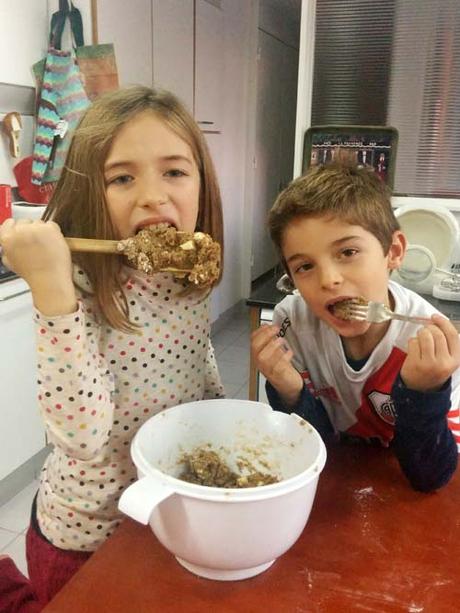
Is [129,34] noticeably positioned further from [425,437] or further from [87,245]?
[425,437]

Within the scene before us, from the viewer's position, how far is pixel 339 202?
92cm

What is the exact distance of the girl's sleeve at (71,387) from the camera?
672 millimetres

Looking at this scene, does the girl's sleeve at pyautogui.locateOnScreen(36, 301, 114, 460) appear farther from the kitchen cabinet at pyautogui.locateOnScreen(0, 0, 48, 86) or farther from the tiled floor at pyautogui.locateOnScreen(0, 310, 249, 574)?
the kitchen cabinet at pyautogui.locateOnScreen(0, 0, 48, 86)

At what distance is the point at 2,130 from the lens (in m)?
2.09

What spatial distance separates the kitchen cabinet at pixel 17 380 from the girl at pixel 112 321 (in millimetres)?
1111

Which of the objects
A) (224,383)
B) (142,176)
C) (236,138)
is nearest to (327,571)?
(142,176)

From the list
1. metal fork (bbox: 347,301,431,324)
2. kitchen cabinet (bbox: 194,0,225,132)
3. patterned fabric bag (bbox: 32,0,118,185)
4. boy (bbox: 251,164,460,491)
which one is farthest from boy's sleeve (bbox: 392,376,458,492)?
kitchen cabinet (bbox: 194,0,225,132)

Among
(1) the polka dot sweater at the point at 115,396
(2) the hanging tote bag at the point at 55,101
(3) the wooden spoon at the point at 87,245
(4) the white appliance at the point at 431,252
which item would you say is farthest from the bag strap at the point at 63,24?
(3) the wooden spoon at the point at 87,245

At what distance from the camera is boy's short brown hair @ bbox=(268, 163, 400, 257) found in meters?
0.92

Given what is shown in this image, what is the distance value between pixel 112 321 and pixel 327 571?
16.6 inches

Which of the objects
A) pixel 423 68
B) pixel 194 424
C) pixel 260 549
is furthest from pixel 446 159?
pixel 260 549

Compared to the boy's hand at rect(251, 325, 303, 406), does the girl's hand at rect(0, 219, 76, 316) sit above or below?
above

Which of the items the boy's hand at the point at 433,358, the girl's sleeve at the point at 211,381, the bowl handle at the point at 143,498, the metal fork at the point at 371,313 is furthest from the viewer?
the girl's sleeve at the point at 211,381

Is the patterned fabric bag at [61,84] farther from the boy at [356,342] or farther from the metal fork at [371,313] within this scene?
the metal fork at [371,313]
